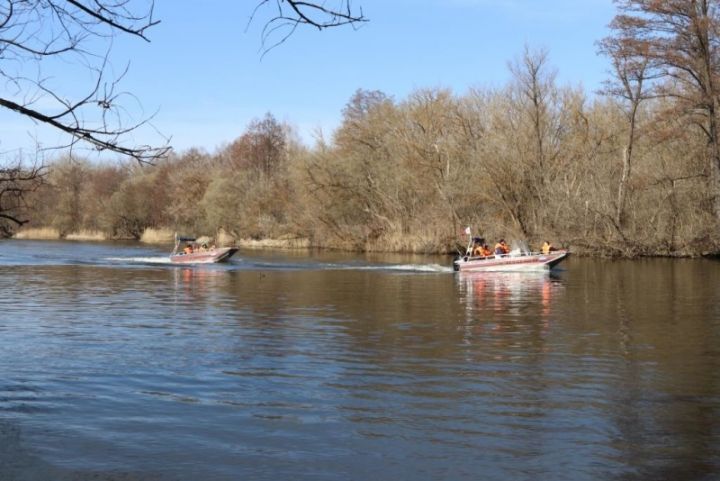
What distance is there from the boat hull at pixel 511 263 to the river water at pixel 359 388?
11.9m

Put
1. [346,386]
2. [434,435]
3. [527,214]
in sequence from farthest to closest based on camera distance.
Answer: [527,214]
[346,386]
[434,435]

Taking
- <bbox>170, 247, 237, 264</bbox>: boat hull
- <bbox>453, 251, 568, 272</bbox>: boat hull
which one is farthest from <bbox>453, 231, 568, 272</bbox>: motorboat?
<bbox>170, 247, 237, 264</bbox>: boat hull

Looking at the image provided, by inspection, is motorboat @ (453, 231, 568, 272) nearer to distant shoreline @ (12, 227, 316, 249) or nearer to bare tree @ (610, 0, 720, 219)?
bare tree @ (610, 0, 720, 219)

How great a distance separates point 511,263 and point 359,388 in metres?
28.8

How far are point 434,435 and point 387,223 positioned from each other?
58175 mm

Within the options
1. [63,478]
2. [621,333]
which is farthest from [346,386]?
[621,333]

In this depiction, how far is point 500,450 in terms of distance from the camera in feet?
32.4

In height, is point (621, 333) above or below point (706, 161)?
below

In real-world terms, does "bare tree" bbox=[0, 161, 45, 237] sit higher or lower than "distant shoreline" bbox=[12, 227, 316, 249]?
lower

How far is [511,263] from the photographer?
41.1 meters

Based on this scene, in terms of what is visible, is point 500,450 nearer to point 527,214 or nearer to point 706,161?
point 706,161

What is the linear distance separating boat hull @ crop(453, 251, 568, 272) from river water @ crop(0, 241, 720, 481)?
11899mm

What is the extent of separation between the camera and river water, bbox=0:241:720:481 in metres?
9.50

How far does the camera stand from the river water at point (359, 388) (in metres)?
9.50
